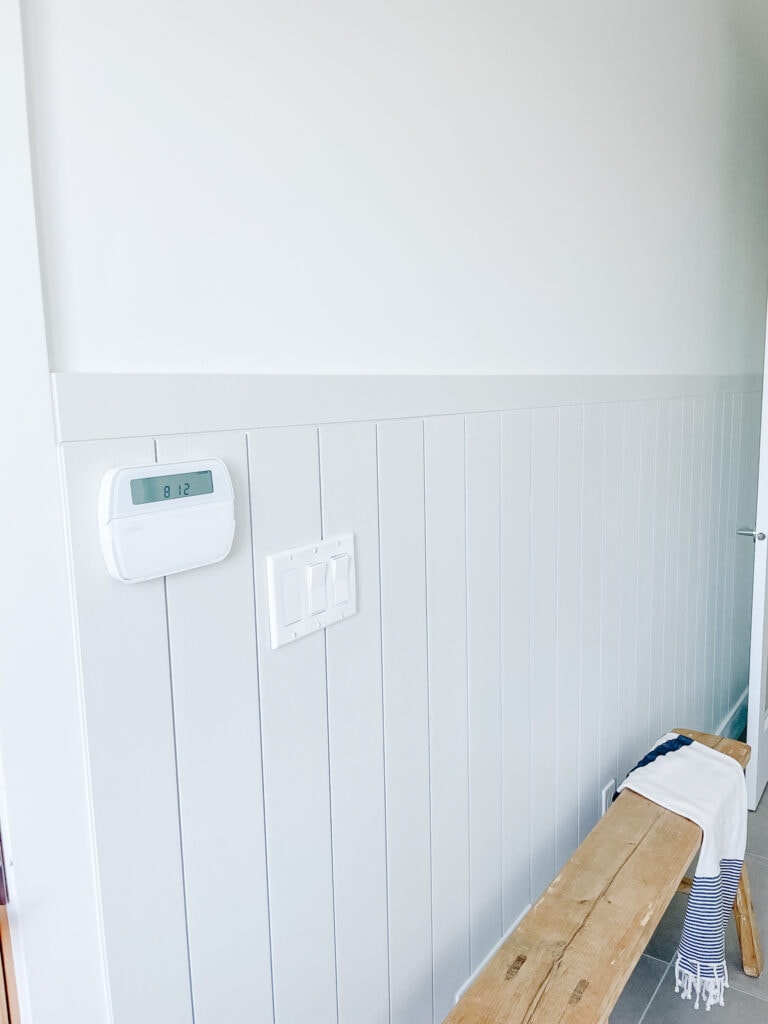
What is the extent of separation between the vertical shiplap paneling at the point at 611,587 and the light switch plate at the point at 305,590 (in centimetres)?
90

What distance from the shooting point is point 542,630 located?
1530 millimetres

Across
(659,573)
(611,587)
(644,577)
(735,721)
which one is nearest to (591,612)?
(611,587)

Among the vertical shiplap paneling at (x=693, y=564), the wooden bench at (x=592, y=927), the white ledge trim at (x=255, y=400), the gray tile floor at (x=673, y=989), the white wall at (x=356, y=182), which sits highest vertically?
the white wall at (x=356, y=182)

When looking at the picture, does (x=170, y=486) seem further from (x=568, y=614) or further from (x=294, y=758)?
(x=568, y=614)

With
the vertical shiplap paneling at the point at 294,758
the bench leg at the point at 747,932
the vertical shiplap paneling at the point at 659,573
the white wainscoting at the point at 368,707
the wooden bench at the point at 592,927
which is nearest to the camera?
the white wainscoting at the point at 368,707

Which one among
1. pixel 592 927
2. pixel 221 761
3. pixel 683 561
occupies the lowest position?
pixel 592 927

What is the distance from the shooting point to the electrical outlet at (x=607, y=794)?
6.14 ft

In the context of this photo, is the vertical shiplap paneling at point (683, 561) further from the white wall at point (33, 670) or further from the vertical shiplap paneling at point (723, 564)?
the white wall at point (33, 670)

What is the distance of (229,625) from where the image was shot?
87 cm

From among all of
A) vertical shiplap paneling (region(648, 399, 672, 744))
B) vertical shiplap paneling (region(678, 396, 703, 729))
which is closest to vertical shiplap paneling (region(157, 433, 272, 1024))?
vertical shiplap paneling (region(648, 399, 672, 744))

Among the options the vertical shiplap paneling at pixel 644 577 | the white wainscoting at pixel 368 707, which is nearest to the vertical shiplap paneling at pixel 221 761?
the white wainscoting at pixel 368 707

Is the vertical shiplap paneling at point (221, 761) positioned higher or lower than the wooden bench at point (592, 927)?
higher

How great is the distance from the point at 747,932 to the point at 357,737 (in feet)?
4.18

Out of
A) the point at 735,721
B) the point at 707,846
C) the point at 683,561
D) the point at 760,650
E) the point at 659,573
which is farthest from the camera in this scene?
the point at 735,721
